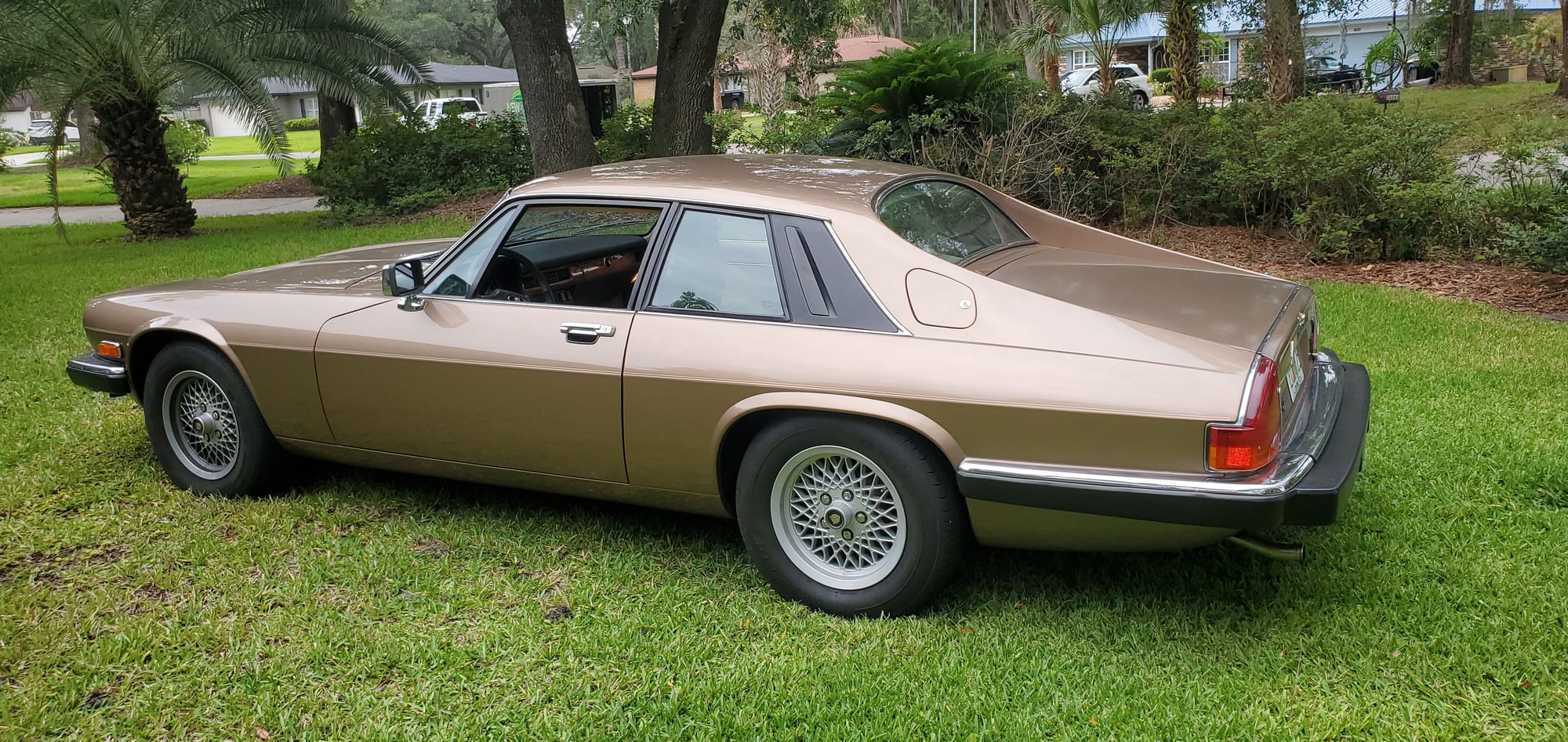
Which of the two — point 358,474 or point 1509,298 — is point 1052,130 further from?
point 358,474

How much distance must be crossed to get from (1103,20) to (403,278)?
12915 millimetres

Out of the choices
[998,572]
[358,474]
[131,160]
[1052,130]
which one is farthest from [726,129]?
[998,572]

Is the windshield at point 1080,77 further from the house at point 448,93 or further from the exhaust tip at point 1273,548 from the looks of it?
the exhaust tip at point 1273,548

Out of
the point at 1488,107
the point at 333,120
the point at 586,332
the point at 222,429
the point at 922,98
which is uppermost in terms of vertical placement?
the point at 333,120

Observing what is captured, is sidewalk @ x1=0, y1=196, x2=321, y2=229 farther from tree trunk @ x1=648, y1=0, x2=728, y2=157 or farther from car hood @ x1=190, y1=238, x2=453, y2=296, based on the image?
car hood @ x1=190, y1=238, x2=453, y2=296

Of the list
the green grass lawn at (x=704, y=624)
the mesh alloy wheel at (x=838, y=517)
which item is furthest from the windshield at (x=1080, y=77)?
the mesh alloy wheel at (x=838, y=517)

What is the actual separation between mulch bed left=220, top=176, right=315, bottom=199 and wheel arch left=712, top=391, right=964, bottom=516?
1822 cm

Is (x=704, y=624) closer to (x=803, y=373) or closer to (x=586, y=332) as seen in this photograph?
(x=803, y=373)

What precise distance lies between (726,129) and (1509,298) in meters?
10.4

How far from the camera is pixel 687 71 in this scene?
1277 cm

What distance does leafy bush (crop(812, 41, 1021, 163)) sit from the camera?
392 inches

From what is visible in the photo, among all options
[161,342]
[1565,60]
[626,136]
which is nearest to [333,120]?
[626,136]

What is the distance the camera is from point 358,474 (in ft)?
16.2

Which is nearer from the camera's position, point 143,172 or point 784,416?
point 784,416
